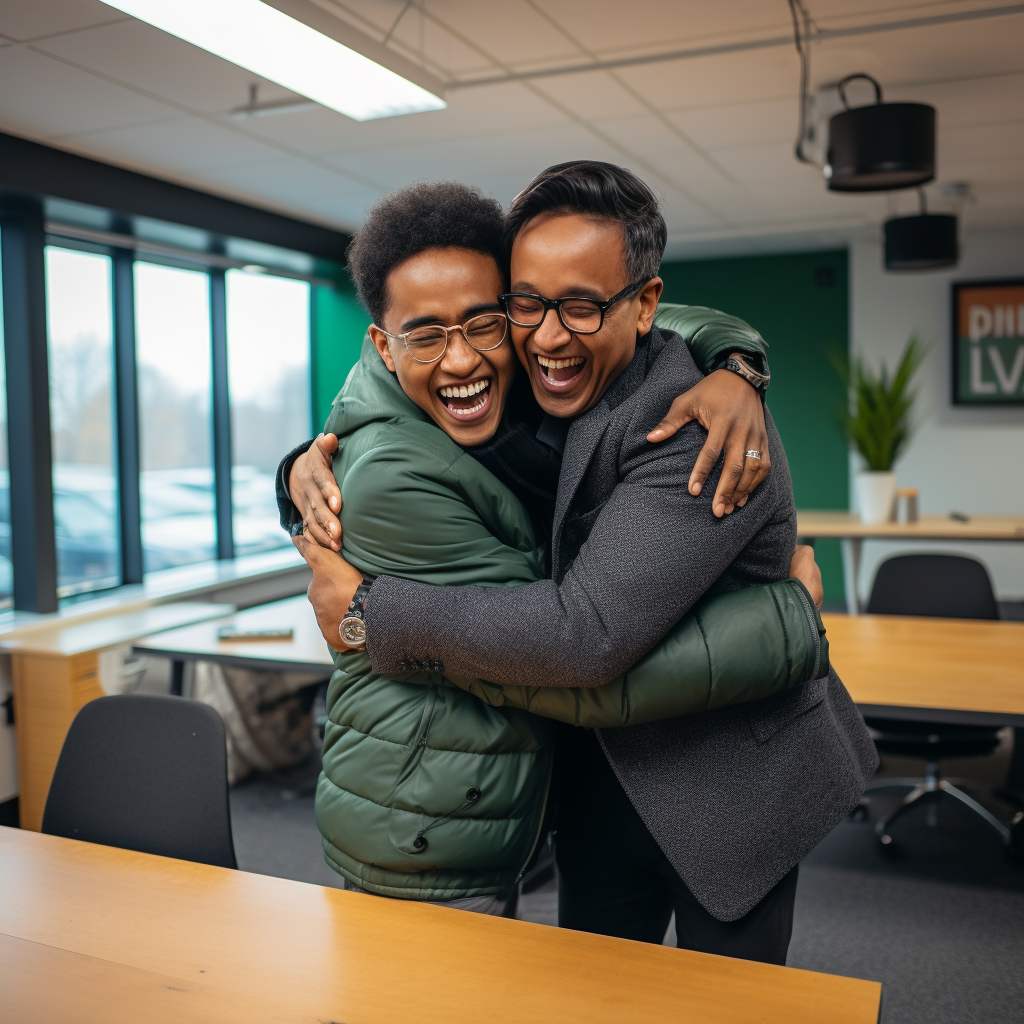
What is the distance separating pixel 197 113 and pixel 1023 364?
6295 millimetres

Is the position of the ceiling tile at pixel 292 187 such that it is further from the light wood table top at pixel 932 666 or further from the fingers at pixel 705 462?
the fingers at pixel 705 462

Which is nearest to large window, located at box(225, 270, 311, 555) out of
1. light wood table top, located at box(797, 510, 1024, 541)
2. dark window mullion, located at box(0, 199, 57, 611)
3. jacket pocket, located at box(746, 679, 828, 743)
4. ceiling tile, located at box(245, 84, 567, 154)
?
dark window mullion, located at box(0, 199, 57, 611)

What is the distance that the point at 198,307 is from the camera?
6.14 meters

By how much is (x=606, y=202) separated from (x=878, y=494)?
4.74 meters

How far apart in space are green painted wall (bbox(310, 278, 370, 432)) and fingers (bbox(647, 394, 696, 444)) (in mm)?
6422

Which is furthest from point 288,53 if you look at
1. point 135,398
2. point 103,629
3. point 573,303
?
point 135,398

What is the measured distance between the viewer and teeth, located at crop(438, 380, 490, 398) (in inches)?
55.4

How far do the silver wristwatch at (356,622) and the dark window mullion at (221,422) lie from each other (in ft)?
17.6

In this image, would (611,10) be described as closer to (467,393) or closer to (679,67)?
(679,67)

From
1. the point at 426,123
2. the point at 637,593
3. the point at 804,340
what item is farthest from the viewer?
the point at 804,340

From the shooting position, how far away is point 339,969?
3.98 feet

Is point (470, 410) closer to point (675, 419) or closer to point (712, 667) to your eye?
point (675, 419)

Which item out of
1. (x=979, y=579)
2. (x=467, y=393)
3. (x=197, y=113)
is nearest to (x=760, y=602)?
(x=467, y=393)

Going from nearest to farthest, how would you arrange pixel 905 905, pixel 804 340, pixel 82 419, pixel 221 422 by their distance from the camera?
pixel 905 905, pixel 82 419, pixel 221 422, pixel 804 340
